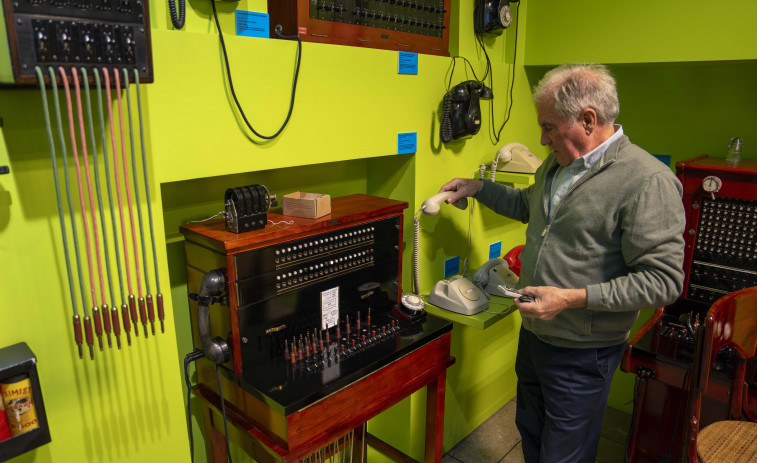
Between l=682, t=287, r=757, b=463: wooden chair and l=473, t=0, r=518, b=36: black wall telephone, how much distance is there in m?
1.53

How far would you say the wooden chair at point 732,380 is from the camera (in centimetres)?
156

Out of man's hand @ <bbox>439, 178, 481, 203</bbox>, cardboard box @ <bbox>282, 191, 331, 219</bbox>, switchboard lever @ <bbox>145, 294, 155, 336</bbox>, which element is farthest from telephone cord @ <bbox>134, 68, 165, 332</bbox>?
man's hand @ <bbox>439, 178, 481, 203</bbox>

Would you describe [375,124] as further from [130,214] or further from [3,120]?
[3,120]

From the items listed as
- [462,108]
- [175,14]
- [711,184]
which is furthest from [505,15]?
[175,14]

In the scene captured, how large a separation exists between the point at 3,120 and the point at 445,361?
5.17 ft

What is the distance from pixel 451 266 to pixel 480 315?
0.48 meters

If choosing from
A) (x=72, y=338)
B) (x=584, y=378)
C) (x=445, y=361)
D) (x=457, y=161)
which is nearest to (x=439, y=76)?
(x=457, y=161)

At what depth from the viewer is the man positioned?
4.97ft

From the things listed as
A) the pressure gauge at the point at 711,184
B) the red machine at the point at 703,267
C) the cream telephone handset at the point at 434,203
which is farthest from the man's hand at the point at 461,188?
the pressure gauge at the point at 711,184

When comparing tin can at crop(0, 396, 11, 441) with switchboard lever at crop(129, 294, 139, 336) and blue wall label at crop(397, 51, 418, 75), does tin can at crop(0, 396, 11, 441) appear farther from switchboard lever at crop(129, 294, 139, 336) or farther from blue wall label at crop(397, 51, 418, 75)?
blue wall label at crop(397, 51, 418, 75)

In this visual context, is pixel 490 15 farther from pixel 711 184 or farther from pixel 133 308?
pixel 133 308

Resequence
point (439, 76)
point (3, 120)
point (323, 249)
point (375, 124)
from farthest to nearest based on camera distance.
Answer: point (439, 76)
point (375, 124)
point (323, 249)
point (3, 120)

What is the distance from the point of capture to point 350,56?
5.98ft

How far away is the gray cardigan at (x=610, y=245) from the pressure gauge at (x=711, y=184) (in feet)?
2.48
